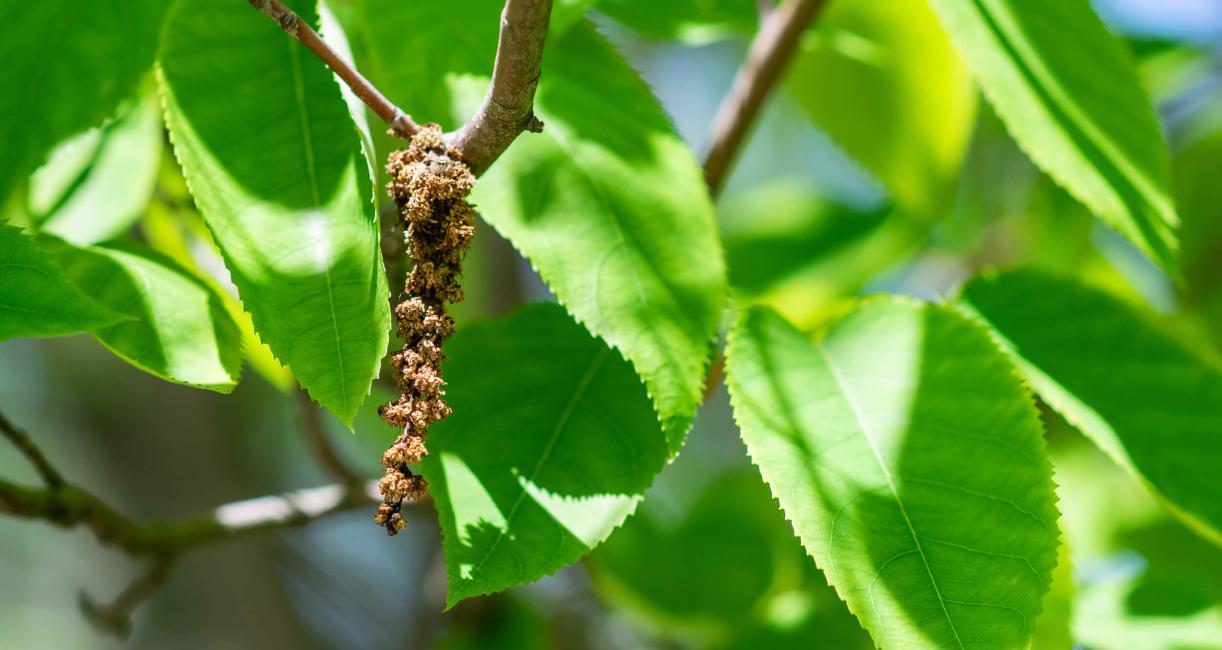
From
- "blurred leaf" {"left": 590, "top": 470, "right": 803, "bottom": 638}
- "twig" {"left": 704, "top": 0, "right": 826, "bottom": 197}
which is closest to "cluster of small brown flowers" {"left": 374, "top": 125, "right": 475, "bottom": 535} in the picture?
"twig" {"left": 704, "top": 0, "right": 826, "bottom": 197}

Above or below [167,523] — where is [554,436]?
above

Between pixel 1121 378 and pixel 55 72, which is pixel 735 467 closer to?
pixel 1121 378

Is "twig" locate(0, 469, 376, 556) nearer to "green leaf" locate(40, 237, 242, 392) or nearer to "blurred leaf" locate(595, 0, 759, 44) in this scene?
"green leaf" locate(40, 237, 242, 392)

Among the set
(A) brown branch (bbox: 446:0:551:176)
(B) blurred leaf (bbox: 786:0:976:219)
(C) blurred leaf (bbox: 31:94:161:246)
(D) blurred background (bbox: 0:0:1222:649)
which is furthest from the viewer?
(B) blurred leaf (bbox: 786:0:976:219)

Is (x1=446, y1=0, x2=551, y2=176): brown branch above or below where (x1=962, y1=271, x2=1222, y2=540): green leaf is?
above

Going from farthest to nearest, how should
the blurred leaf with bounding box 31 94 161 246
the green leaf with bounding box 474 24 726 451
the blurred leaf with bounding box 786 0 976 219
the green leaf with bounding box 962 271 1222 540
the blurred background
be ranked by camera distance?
1. the blurred leaf with bounding box 786 0 976 219
2. the blurred background
3. the blurred leaf with bounding box 31 94 161 246
4. the green leaf with bounding box 962 271 1222 540
5. the green leaf with bounding box 474 24 726 451

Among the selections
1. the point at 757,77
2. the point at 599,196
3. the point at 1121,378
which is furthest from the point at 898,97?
the point at 599,196
